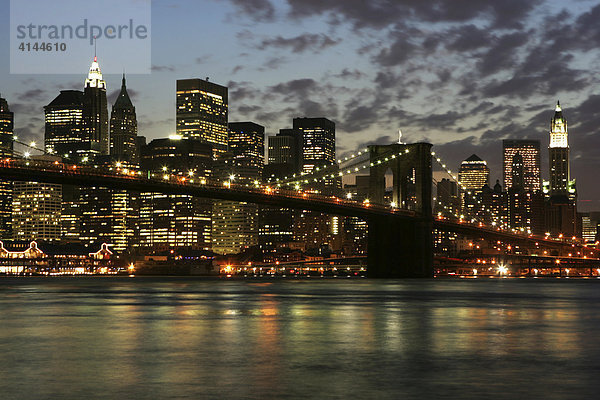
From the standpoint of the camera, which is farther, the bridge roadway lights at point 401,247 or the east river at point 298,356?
the bridge roadway lights at point 401,247

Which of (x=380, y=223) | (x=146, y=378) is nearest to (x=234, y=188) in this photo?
(x=380, y=223)

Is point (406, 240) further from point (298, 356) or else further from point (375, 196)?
point (298, 356)

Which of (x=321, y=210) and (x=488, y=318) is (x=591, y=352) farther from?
(x=321, y=210)

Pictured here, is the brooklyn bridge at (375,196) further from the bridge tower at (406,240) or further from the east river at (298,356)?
the east river at (298,356)

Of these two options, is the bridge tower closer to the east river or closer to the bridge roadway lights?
the bridge roadway lights

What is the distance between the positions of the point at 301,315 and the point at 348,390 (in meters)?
18.8

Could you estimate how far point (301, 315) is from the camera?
33.1 meters

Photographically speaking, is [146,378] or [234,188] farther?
[234,188]

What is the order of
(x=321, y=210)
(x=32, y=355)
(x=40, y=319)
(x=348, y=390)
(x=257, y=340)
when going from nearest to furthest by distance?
(x=348, y=390) → (x=32, y=355) → (x=257, y=340) → (x=40, y=319) → (x=321, y=210)

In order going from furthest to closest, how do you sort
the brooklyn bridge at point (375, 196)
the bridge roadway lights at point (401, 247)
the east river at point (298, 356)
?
the bridge roadway lights at point (401, 247), the brooklyn bridge at point (375, 196), the east river at point (298, 356)

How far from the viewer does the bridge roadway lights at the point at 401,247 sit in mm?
89625

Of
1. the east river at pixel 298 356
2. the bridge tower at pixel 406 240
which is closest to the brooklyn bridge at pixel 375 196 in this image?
the bridge tower at pixel 406 240

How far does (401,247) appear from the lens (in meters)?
91.1

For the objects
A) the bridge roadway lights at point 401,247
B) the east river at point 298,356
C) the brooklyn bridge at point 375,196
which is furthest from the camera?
the bridge roadway lights at point 401,247
